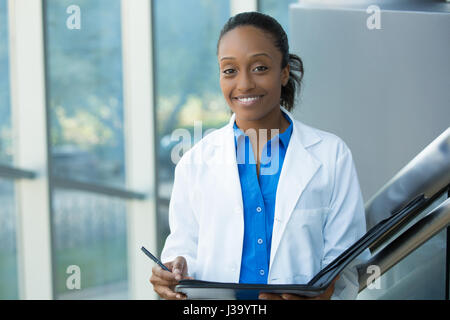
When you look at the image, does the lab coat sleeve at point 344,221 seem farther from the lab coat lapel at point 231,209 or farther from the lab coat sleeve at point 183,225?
the lab coat sleeve at point 183,225

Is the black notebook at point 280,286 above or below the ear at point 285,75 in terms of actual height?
below

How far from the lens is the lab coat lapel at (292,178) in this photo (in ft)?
4.87

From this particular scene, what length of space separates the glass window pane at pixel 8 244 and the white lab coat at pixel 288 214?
248 cm

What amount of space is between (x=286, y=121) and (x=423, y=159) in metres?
0.40

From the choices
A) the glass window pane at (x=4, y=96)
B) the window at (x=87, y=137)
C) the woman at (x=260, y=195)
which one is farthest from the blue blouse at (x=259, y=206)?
the window at (x=87, y=137)

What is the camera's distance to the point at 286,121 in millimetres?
1675

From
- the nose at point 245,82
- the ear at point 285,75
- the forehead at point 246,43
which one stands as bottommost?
the nose at point 245,82

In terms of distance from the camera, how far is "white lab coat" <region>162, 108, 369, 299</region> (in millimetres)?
1485

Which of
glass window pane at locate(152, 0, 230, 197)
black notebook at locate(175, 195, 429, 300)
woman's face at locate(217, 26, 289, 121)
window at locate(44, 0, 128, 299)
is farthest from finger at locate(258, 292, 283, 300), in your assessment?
glass window pane at locate(152, 0, 230, 197)

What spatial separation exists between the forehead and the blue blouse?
0.24 meters

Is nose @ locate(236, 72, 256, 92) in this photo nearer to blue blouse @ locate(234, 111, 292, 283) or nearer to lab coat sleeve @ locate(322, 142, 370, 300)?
blue blouse @ locate(234, 111, 292, 283)

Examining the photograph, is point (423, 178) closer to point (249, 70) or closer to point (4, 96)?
point (249, 70)

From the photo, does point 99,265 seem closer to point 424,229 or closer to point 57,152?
point 57,152
